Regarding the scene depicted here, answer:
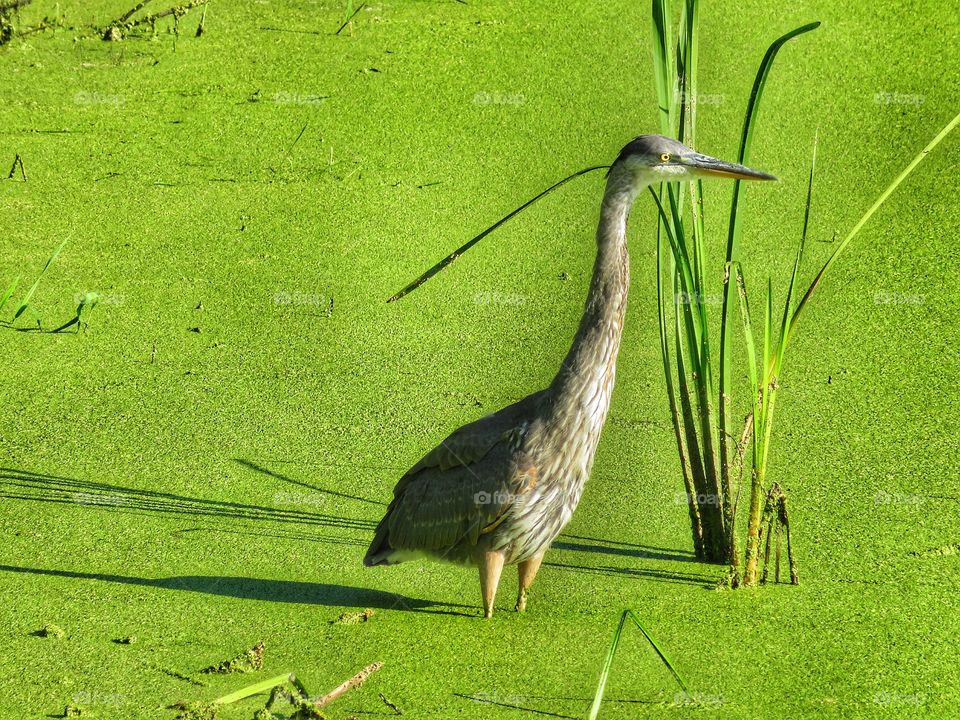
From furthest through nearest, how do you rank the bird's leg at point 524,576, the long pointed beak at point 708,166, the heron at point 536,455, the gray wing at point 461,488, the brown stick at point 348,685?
the bird's leg at point 524,576 < the gray wing at point 461,488 < the heron at point 536,455 < the long pointed beak at point 708,166 < the brown stick at point 348,685

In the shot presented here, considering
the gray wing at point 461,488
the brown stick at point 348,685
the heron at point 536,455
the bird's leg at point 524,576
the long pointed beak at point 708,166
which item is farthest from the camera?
the bird's leg at point 524,576

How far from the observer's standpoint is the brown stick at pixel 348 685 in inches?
142

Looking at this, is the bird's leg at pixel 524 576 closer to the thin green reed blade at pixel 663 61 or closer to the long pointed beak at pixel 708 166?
the long pointed beak at pixel 708 166

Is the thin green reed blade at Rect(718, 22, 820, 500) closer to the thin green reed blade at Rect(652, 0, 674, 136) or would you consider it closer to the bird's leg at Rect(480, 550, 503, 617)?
the thin green reed blade at Rect(652, 0, 674, 136)

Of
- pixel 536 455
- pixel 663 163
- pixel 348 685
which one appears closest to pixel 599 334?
pixel 536 455

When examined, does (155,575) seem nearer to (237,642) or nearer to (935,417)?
(237,642)

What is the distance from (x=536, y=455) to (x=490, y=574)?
43 centimetres

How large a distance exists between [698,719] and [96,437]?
262 centimetres

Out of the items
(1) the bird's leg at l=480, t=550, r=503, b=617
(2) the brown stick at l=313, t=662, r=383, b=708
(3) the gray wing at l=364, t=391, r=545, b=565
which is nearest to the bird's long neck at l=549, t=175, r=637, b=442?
(3) the gray wing at l=364, t=391, r=545, b=565

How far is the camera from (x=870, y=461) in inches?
182

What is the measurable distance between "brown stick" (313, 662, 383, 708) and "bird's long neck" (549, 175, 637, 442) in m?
0.93

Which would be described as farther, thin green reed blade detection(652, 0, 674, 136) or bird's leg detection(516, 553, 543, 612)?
bird's leg detection(516, 553, 543, 612)

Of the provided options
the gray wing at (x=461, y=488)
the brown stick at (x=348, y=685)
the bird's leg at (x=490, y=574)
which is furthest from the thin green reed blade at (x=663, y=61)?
the brown stick at (x=348, y=685)

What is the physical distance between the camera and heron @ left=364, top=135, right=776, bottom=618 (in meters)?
3.81
